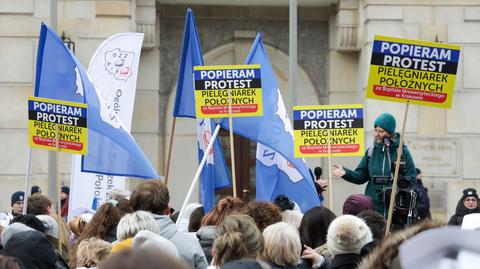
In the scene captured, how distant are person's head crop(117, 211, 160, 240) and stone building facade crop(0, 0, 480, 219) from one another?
11.1m

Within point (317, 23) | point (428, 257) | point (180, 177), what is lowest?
point (180, 177)

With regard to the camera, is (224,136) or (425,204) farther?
(224,136)

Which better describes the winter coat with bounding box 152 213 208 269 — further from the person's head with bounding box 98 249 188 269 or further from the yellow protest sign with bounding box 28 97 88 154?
the person's head with bounding box 98 249 188 269

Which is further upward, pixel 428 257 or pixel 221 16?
pixel 221 16

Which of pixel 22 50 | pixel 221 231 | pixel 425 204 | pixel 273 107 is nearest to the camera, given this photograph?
pixel 221 231

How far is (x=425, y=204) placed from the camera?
11016 mm

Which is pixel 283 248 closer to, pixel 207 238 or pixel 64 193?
pixel 207 238

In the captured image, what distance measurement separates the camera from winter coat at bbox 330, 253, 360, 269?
6391 mm

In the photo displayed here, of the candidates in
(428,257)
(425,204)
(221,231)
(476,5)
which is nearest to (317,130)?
(425,204)

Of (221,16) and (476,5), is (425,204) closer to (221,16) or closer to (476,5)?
(476,5)

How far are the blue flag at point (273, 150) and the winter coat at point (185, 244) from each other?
18.4 ft

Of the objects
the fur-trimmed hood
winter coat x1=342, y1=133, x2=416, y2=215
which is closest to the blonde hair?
the fur-trimmed hood

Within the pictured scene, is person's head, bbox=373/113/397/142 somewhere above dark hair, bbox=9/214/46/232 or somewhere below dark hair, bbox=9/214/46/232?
above

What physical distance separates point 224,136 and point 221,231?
524 inches
